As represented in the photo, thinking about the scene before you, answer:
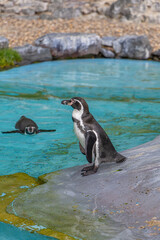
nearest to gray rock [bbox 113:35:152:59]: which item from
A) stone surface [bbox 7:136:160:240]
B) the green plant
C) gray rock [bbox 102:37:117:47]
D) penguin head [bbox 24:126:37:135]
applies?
gray rock [bbox 102:37:117:47]

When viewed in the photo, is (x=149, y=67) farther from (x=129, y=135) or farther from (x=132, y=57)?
(x=129, y=135)

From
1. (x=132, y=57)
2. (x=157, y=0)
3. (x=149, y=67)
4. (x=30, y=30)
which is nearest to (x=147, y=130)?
(x=149, y=67)

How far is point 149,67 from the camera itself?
14969 mm

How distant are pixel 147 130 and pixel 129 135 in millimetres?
499

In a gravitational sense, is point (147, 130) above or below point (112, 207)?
below

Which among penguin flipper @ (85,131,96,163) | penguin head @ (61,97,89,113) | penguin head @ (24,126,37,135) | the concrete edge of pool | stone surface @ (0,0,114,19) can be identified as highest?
stone surface @ (0,0,114,19)

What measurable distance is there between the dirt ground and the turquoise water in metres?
2.99

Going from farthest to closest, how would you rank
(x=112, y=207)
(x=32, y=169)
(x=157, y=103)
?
(x=157, y=103) → (x=32, y=169) → (x=112, y=207)

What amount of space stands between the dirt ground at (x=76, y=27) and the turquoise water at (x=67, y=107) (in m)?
2.99

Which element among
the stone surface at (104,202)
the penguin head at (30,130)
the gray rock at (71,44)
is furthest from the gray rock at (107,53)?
the stone surface at (104,202)

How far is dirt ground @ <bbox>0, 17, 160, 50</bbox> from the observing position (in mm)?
17623

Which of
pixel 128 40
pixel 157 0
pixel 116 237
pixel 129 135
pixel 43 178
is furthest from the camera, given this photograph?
pixel 157 0

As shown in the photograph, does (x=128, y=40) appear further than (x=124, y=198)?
Yes

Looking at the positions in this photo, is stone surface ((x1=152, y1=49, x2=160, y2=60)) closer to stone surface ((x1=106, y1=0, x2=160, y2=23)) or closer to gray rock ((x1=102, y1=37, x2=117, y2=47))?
gray rock ((x1=102, y1=37, x2=117, y2=47))
